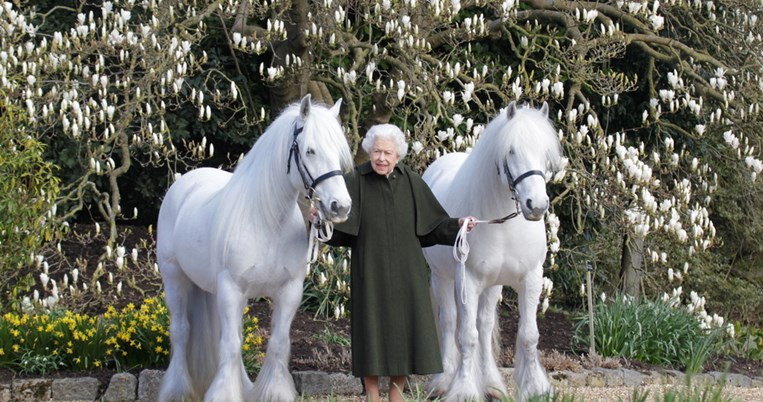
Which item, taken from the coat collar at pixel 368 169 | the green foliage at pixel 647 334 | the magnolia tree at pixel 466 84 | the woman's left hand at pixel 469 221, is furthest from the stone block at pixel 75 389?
the green foliage at pixel 647 334

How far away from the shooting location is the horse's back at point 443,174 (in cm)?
678

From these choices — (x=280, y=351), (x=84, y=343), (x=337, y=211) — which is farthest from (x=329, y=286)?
(x=337, y=211)

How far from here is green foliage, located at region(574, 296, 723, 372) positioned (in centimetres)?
823

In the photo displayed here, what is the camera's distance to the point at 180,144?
11.5m

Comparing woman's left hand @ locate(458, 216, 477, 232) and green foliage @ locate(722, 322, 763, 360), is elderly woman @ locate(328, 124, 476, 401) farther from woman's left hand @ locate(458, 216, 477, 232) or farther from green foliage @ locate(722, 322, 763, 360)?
green foliage @ locate(722, 322, 763, 360)

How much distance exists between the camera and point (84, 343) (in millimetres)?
7043

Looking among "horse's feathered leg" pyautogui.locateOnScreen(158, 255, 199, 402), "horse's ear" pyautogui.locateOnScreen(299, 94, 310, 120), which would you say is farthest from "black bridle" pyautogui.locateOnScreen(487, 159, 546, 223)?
"horse's feathered leg" pyautogui.locateOnScreen(158, 255, 199, 402)

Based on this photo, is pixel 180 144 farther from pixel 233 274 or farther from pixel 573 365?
pixel 233 274

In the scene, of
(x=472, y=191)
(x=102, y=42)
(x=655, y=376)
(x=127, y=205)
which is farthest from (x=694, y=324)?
(x=127, y=205)

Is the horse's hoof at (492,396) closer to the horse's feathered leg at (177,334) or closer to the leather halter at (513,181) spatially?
the leather halter at (513,181)

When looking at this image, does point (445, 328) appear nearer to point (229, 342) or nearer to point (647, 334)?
point (229, 342)

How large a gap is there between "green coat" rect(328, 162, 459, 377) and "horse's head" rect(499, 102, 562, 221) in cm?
52

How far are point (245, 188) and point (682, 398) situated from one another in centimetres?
250

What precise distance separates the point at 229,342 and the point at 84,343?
6.29 feet
